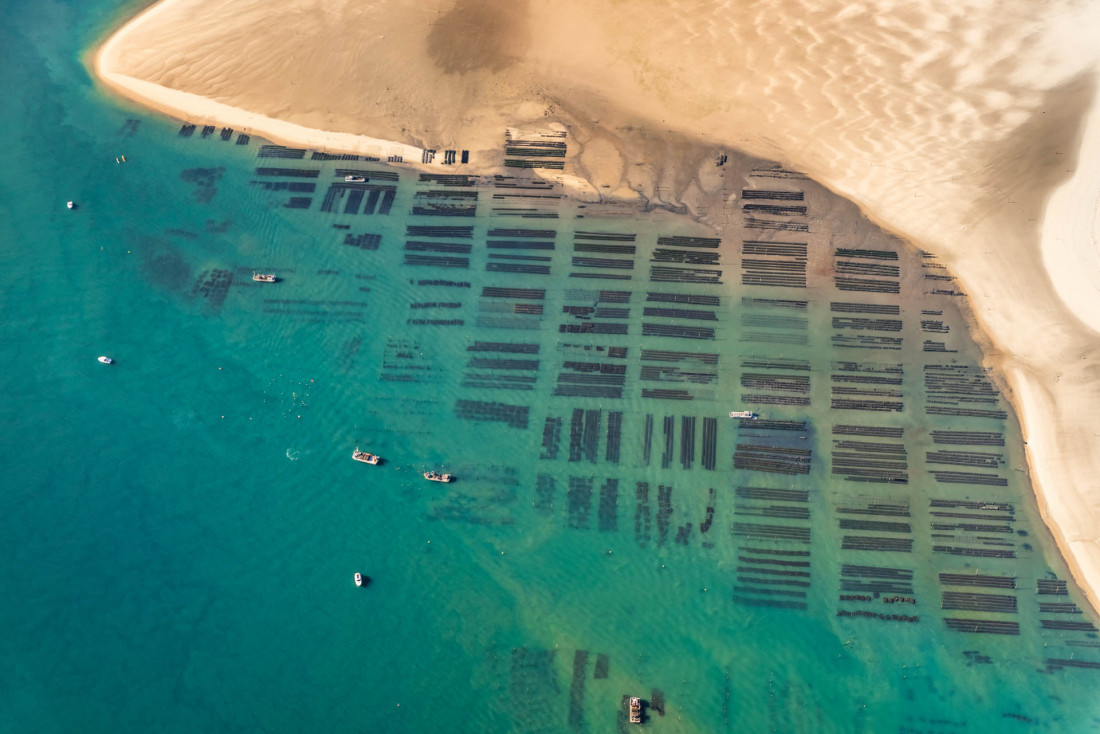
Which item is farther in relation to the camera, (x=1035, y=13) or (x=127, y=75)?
(x=127, y=75)

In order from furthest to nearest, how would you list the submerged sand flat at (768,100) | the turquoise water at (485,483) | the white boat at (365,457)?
the submerged sand flat at (768,100) < the white boat at (365,457) < the turquoise water at (485,483)

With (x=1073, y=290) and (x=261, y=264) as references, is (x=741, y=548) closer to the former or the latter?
(x=1073, y=290)

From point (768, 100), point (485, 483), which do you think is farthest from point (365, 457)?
point (768, 100)

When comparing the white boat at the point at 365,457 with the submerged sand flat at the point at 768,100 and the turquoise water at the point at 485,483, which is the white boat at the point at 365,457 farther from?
the submerged sand flat at the point at 768,100

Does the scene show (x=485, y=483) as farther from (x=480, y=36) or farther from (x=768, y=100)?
(x=480, y=36)

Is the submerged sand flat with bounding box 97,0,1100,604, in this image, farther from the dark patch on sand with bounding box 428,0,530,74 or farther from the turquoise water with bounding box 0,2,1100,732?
the turquoise water with bounding box 0,2,1100,732

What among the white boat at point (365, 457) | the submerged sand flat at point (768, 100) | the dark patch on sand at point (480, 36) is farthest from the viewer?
the dark patch on sand at point (480, 36)

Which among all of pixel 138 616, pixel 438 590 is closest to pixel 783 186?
pixel 438 590

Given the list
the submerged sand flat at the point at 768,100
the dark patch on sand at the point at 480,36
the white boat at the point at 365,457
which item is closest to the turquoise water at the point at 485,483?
the white boat at the point at 365,457
